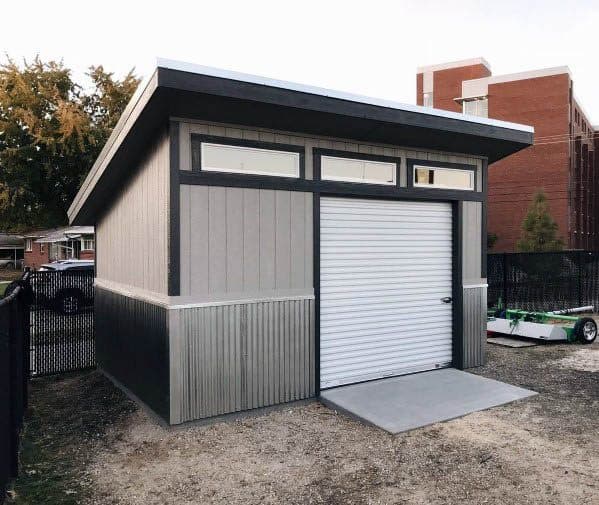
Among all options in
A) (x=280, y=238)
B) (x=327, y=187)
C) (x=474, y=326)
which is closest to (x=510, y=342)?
(x=474, y=326)

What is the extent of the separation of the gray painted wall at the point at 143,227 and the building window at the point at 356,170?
2071 mm

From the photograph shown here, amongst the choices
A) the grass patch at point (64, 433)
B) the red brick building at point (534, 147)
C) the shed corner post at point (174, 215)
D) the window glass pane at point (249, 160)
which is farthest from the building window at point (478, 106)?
the shed corner post at point (174, 215)

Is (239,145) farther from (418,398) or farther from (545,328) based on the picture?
(545,328)

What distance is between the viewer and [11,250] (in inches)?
1785

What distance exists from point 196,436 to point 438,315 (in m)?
4.23

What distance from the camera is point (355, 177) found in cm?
689

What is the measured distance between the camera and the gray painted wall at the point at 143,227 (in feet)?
19.0

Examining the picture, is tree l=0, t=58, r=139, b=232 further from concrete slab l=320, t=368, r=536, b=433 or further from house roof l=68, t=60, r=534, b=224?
concrete slab l=320, t=368, r=536, b=433

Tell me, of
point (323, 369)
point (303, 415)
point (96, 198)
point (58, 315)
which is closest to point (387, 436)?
point (303, 415)

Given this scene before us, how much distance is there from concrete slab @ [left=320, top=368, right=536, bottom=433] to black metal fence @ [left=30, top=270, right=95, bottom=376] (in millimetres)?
4890

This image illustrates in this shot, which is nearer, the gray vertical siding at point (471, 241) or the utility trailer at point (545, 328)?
the gray vertical siding at point (471, 241)

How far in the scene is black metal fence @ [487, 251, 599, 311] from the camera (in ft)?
44.6

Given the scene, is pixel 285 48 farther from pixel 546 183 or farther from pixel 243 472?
pixel 546 183

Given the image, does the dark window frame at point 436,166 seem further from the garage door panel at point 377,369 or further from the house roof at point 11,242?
the house roof at point 11,242
